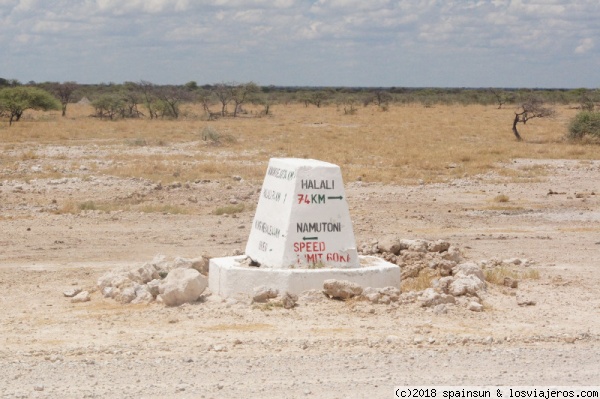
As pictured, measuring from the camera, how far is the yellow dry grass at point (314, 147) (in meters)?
22.8

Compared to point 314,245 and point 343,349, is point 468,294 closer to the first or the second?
point 314,245

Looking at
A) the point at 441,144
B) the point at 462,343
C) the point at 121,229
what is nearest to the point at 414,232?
the point at 121,229

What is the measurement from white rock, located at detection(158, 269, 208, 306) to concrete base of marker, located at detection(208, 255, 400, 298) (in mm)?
254

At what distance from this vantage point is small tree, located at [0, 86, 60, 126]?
1726 inches

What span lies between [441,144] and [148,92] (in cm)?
2681

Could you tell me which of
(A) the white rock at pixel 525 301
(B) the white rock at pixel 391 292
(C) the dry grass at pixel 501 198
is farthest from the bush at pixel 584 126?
(B) the white rock at pixel 391 292

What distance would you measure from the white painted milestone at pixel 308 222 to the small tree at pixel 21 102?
3422cm

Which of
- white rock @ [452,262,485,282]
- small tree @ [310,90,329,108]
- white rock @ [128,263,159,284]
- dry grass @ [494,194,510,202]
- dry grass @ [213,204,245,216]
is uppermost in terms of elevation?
small tree @ [310,90,329,108]

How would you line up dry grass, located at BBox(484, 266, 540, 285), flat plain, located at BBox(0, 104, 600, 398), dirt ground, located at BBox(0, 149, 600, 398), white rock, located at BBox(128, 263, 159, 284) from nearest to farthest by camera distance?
dirt ground, located at BBox(0, 149, 600, 398) < flat plain, located at BBox(0, 104, 600, 398) < white rock, located at BBox(128, 263, 159, 284) < dry grass, located at BBox(484, 266, 540, 285)

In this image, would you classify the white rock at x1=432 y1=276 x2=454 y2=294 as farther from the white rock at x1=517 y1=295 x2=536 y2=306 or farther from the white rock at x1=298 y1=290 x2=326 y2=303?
the white rock at x1=298 y1=290 x2=326 y2=303

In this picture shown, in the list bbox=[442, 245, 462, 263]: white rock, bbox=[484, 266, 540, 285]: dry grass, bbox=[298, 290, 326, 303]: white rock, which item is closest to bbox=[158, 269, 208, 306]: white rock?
bbox=[298, 290, 326, 303]: white rock

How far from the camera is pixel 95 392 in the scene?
6.07m

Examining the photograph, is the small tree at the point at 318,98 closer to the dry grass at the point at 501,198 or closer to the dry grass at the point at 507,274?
the dry grass at the point at 501,198

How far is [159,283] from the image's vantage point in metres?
9.22
